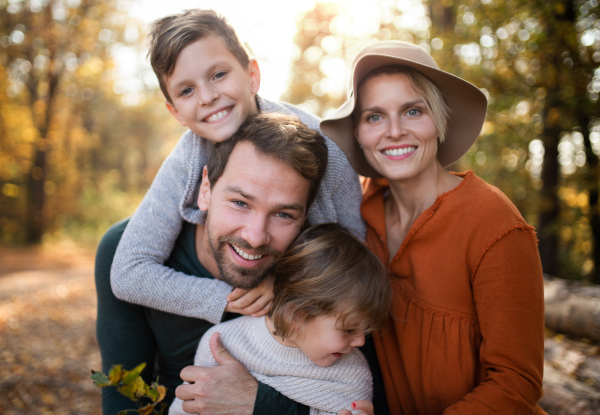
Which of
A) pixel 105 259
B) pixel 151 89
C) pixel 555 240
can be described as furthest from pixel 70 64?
pixel 555 240

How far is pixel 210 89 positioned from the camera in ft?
8.10

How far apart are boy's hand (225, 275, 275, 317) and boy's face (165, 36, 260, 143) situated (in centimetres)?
89

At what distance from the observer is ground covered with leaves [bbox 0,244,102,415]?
4004 mm

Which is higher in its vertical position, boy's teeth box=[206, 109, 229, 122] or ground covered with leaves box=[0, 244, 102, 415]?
boy's teeth box=[206, 109, 229, 122]

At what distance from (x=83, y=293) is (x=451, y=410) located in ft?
25.9

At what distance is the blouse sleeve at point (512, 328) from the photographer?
70.2 inches

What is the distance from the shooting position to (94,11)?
12320 millimetres

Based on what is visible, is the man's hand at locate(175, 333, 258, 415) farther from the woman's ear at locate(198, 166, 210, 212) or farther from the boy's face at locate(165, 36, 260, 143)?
the boy's face at locate(165, 36, 260, 143)

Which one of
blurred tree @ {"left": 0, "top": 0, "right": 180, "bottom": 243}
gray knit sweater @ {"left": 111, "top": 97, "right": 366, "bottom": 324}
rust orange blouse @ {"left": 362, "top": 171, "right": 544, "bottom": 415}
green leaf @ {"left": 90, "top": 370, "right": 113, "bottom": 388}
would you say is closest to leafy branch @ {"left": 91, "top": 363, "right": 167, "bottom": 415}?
green leaf @ {"left": 90, "top": 370, "right": 113, "bottom": 388}

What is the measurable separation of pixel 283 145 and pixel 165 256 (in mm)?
977

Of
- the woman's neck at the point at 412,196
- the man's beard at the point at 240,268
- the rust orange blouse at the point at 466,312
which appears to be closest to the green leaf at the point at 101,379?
the man's beard at the point at 240,268

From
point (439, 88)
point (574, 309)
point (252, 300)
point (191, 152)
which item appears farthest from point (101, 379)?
point (574, 309)

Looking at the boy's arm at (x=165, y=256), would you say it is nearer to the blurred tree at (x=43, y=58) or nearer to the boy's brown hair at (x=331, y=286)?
the boy's brown hair at (x=331, y=286)

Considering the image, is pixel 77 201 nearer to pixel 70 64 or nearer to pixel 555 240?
pixel 70 64
